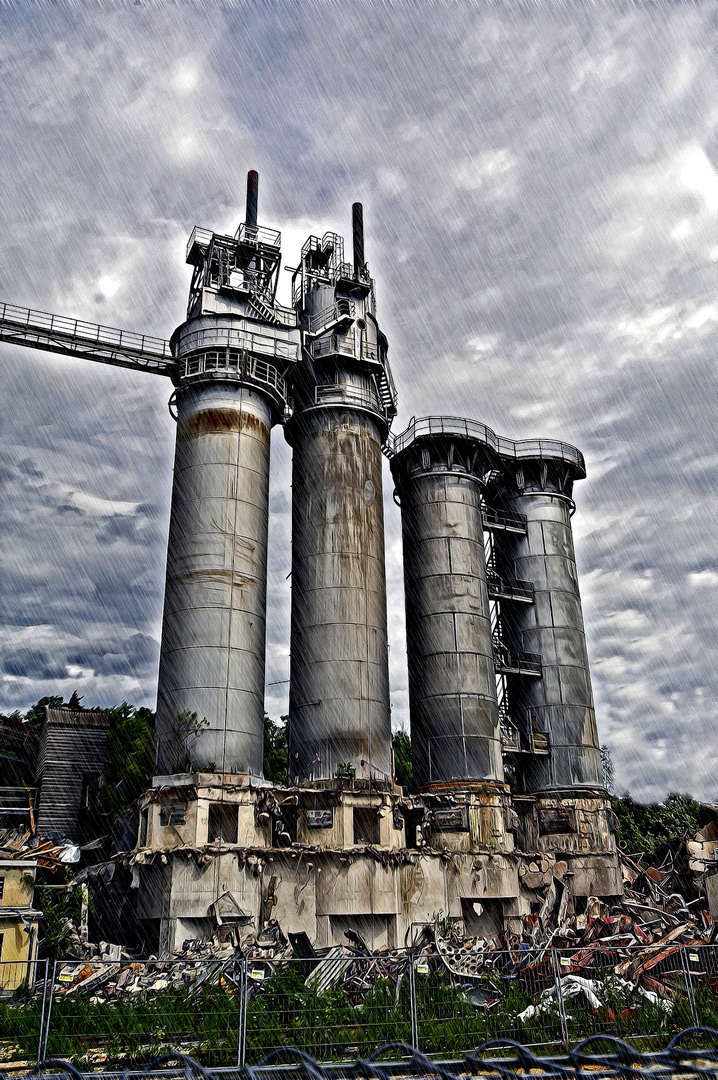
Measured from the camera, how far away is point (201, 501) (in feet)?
138

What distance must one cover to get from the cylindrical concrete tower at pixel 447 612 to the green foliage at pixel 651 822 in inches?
1080

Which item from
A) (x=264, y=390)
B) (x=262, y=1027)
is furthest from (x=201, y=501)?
(x=262, y=1027)

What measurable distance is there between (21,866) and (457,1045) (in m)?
19.2

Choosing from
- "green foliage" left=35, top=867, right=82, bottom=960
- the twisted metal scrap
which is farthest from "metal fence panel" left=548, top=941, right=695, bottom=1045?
"green foliage" left=35, top=867, right=82, bottom=960

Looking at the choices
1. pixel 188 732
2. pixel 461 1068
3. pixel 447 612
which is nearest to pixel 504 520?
pixel 447 612

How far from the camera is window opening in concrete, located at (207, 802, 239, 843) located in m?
36.2

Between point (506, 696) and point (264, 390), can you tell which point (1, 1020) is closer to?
point (264, 390)

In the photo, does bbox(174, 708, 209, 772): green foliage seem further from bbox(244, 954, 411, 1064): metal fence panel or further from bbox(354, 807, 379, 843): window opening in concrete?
bbox(244, 954, 411, 1064): metal fence panel

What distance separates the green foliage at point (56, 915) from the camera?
28828 mm

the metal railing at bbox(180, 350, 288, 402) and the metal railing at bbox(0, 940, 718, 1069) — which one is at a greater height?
the metal railing at bbox(180, 350, 288, 402)

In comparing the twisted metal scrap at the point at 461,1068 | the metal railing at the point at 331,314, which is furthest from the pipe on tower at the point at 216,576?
the twisted metal scrap at the point at 461,1068

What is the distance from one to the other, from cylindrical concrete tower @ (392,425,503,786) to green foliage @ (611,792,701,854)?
27.4 m

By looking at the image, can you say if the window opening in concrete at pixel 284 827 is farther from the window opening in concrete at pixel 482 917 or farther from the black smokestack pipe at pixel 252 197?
the black smokestack pipe at pixel 252 197

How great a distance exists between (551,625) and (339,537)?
60.7 feet
